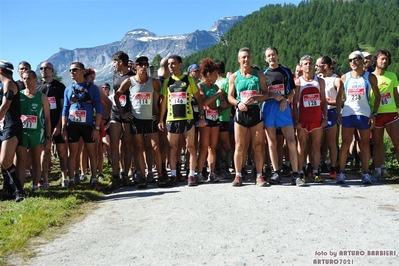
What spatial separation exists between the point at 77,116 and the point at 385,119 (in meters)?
5.81

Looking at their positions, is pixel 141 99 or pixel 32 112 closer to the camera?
pixel 32 112

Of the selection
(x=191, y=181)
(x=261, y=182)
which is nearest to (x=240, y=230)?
(x=261, y=182)

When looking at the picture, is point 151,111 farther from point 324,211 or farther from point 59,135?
point 324,211

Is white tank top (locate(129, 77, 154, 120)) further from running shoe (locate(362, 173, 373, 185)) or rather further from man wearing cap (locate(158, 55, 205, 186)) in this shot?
running shoe (locate(362, 173, 373, 185))

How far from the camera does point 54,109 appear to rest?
7879 millimetres

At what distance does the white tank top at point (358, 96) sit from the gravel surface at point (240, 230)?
1.44m

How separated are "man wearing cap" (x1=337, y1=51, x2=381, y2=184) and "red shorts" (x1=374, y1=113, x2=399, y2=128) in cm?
29

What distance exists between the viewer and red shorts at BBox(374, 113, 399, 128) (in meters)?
7.55

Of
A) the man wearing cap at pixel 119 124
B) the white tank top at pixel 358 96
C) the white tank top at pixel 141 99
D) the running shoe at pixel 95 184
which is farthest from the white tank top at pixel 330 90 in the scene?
the running shoe at pixel 95 184

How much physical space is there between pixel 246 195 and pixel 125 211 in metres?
1.90

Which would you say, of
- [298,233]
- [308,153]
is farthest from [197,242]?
[308,153]

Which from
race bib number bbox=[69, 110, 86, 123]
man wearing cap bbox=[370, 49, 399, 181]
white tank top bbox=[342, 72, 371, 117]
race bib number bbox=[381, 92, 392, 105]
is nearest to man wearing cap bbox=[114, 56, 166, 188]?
race bib number bbox=[69, 110, 86, 123]

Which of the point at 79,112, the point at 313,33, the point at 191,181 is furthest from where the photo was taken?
the point at 313,33

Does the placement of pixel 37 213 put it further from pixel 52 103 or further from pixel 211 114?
pixel 211 114
